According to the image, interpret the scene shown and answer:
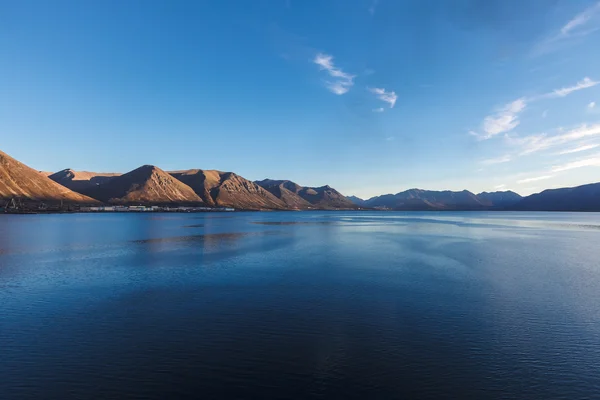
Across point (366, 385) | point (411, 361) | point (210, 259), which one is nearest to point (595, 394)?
point (411, 361)

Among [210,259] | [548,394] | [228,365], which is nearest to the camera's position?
[548,394]

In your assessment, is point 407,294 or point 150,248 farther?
point 150,248

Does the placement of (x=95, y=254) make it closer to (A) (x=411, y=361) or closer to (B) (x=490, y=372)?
(A) (x=411, y=361)

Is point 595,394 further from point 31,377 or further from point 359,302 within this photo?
point 31,377

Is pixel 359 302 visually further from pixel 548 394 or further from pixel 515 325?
pixel 548 394

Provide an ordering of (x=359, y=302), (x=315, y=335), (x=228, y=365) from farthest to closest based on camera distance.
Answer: (x=359, y=302), (x=315, y=335), (x=228, y=365)

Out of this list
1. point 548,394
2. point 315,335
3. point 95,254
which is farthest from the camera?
point 95,254

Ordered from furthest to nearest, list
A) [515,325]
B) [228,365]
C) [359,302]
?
[359,302], [515,325], [228,365]

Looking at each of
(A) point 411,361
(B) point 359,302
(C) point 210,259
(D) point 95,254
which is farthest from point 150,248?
(A) point 411,361

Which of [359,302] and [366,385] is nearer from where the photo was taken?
[366,385]
